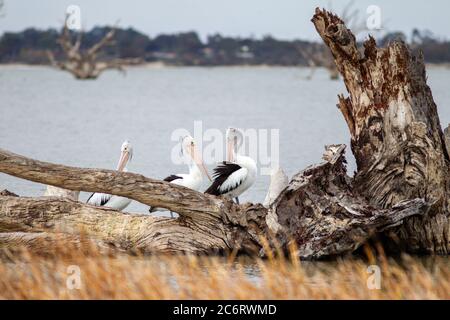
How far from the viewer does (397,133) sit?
399 inches

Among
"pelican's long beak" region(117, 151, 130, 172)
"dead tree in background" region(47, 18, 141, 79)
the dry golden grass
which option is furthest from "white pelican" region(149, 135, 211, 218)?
"dead tree in background" region(47, 18, 141, 79)

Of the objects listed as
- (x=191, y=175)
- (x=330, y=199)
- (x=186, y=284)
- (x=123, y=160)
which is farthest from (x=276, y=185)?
(x=186, y=284)

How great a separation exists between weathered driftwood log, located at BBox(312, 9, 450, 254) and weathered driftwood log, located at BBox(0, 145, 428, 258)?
12.1 inches

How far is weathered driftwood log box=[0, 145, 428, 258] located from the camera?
962 cm

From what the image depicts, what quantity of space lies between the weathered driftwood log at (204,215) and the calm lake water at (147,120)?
2.89 m

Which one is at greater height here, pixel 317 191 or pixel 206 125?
pixel 206 125

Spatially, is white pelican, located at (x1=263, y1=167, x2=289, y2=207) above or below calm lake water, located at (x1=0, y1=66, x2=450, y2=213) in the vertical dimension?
below

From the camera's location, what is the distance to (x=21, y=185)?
47.7 ft

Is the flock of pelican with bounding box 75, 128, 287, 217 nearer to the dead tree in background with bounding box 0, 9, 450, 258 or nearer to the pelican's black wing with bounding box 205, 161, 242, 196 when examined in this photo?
the pelican's black wing with bounding box 205, 161, 242, 196

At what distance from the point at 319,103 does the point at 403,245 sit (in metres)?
34.4

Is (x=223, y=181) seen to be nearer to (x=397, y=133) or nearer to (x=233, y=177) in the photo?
(x=233, y=177)

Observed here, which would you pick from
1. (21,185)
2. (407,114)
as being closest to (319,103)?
(21,185)
